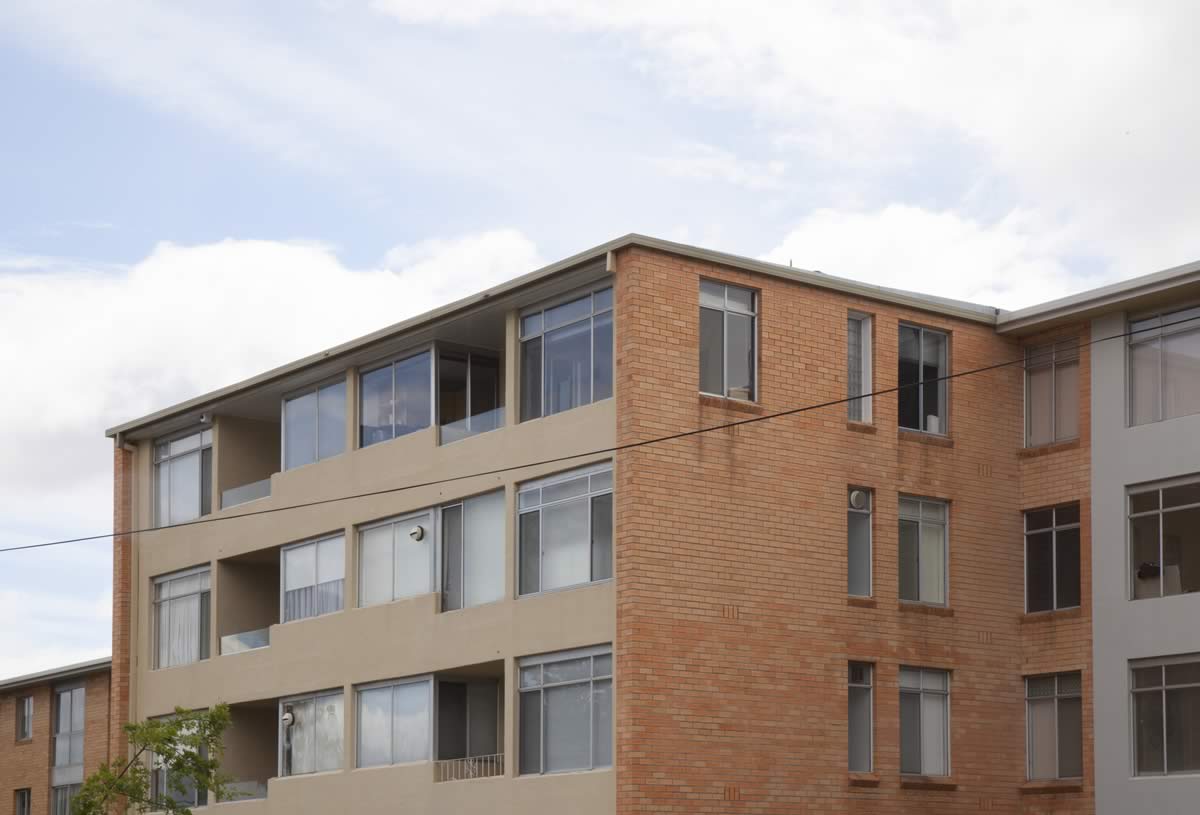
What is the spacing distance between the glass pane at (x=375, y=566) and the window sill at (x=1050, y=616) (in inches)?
461

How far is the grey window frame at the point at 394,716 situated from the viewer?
34.6 metres

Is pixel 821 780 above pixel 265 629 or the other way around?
the other way around

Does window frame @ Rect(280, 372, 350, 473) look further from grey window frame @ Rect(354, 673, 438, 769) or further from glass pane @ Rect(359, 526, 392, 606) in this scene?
grey window frame @ Rect(354, 673, 438, 769)

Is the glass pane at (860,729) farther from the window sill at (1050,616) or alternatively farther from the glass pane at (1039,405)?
the glass pane at (1039,405)

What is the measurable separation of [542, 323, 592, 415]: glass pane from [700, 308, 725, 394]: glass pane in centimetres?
190

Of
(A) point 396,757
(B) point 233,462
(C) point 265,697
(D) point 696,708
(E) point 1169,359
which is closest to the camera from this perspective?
(D) point 696,708

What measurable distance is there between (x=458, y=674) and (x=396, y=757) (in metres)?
2.04

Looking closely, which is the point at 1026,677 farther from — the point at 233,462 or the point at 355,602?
the point at 233,462

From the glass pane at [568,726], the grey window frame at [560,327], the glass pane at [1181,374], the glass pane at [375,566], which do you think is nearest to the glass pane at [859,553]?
the grey window frame at [560,327]

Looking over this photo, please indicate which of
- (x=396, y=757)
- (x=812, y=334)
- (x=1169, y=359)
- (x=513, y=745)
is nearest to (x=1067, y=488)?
(x=1169, y=359)

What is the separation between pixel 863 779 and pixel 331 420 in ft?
43.5

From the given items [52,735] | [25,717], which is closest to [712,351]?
[52,735]

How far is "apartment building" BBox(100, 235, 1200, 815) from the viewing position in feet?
102

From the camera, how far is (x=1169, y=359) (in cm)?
3312
